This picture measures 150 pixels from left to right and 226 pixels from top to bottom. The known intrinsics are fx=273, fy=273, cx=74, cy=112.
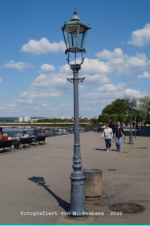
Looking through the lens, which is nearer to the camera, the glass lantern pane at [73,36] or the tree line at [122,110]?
the glass lantern pane at [73,36]

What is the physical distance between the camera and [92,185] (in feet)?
22.2

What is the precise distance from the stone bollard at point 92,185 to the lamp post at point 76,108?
44.6 inches

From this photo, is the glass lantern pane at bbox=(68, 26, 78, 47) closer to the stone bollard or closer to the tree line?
the stone bollard

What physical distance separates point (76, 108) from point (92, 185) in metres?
2.13

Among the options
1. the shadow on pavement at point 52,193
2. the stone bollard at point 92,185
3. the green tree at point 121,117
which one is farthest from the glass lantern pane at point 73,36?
the green tree at point 121,117

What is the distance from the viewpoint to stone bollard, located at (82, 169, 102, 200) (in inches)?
266

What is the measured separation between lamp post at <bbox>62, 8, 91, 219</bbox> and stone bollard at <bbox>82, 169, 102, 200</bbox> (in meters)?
1.13

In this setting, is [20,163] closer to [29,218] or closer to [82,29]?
[29,218]

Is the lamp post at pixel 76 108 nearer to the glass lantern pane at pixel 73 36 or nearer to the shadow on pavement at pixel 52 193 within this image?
the glass lantern pane at pixel 73 36

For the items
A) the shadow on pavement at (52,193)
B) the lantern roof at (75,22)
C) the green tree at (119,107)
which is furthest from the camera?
the green tree at (119,107)

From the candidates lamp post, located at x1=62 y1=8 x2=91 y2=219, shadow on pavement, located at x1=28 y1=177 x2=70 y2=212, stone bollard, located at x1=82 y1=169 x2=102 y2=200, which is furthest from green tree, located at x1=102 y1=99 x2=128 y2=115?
lamp post, located at x1=62 y1=8 x2=91 y2=219

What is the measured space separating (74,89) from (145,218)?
9.82ft

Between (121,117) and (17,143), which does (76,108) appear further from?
(121,117)

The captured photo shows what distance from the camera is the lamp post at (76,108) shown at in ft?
18.1
